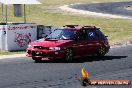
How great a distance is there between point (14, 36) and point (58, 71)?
10626 millimetres

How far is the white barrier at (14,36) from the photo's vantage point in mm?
27359

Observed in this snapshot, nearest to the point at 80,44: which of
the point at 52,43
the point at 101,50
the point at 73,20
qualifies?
the point at 52,43

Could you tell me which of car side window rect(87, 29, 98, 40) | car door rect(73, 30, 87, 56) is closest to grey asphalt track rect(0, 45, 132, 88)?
car door rect(73, 30, 87, 56)

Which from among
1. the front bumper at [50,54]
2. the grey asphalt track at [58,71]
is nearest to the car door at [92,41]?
the grey asphalt track at [58,71]

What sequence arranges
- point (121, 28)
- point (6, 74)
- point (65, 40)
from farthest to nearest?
point (121, 28) < point (65, 40) < point (6, 74)

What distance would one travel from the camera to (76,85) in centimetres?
1387

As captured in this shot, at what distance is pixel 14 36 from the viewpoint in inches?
1085

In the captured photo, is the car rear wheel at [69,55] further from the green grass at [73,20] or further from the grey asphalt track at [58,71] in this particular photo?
the green grass at [73,20]

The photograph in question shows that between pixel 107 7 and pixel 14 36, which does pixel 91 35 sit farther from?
pixel 107 7

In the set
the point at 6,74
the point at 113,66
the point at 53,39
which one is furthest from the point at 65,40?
the point at 6,74

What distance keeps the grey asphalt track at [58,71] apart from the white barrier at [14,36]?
5109 mm

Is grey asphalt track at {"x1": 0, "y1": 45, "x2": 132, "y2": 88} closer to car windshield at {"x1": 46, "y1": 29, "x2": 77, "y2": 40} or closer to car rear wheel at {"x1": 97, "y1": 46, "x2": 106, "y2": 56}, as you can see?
car rear wheel at {"x1": 97, "y1": 46, "x2": 106, "y2": 56}

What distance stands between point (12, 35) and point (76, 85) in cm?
1409

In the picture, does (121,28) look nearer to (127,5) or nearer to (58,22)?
(58,22)
